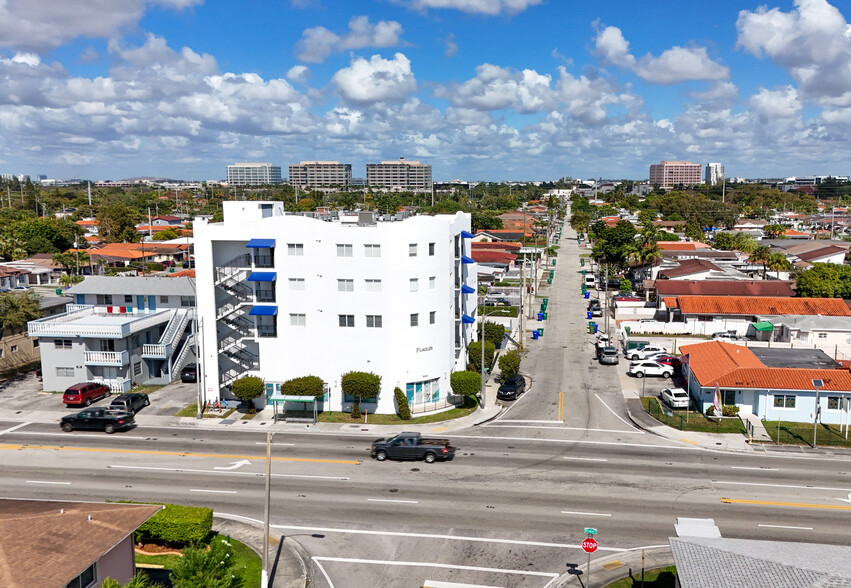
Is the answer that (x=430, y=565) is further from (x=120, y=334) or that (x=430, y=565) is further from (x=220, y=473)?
(x=120, y=334)

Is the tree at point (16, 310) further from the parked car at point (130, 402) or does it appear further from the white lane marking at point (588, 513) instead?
the white lane marking at point (588, 513)

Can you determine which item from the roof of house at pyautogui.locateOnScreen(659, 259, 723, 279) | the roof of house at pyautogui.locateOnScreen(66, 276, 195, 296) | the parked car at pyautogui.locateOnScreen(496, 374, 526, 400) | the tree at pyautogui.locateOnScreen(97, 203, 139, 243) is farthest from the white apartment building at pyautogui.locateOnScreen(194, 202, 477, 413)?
the tree at pyautogui.locateOnScreen(97, 203, 139, 243)

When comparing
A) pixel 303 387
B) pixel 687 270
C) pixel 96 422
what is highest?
pixel 687 270

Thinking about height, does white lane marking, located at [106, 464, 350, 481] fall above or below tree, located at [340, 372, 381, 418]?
below

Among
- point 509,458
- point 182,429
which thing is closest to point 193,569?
point 509,458

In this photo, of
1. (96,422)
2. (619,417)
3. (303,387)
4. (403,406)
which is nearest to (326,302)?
(303,387)

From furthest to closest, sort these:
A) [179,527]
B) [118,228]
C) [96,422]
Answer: [118,228]
[96,422]
[179,527]

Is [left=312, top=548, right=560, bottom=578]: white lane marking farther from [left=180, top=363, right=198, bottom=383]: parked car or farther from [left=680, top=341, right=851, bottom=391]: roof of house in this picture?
[left=180, top=363, right=198, bottom=383]: parked car
